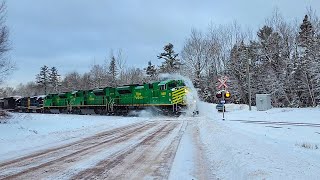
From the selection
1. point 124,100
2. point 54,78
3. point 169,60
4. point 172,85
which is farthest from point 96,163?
point 54,78

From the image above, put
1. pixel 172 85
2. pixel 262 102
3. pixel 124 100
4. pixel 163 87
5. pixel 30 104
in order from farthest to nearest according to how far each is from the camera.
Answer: pixel 30 104 < pixel 124 100 < pixel 262 102 < pixel 163 87 < pixel 172 85

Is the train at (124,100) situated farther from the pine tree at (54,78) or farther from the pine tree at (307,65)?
the pine tree at (54,78)

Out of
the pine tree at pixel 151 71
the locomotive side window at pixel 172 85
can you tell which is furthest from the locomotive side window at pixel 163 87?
the pine tree at pixel 151 71

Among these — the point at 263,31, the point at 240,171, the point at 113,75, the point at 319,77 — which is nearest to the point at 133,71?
the point at 113,75

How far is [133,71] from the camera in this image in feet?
339

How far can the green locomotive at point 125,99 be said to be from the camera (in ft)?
106

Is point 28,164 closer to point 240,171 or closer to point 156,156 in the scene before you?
point 156,156

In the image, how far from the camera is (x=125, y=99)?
38.1m

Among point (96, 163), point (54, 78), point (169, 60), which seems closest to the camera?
point (96, 163)

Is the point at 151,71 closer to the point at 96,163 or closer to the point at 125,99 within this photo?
the point at 125,99

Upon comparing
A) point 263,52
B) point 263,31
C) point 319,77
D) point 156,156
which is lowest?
point 156,156

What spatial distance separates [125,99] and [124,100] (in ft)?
0.70

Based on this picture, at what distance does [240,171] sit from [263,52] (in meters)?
52.0

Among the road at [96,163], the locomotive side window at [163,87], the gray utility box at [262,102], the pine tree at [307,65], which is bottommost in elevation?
the road at [96,163]
